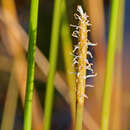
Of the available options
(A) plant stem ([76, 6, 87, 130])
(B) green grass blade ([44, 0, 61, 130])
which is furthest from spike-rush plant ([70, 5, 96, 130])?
(B) green grass blade ([44, 0, 61, 130])

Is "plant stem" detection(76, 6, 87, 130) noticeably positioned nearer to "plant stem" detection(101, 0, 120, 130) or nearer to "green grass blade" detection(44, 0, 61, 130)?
"plant stem" detection(101, 0, 120, 130)

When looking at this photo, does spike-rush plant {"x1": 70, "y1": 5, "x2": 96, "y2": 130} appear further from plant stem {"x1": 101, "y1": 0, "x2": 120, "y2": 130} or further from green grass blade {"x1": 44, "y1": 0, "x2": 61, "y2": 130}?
green grass blade {"x1": 44, "y1": 0, "x2": 61, "y2": 130}

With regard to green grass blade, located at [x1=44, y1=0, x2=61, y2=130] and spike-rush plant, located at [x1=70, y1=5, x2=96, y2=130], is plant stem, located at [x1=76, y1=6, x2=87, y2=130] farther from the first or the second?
green grass blade, located at [x1=44, y1=0, x2=61, y2=130]

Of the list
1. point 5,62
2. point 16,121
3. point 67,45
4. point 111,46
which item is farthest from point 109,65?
point 5,62

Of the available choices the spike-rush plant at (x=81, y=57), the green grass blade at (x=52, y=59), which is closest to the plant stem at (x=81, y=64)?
the spike-rush plant at (x=81, y=57)

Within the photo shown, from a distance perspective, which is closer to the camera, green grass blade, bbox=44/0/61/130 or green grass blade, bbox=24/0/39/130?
green grass blade, bbox=24/0/39/130

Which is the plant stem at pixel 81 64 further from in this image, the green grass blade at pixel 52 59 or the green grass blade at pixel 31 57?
the green grass blade at pixel 52 59

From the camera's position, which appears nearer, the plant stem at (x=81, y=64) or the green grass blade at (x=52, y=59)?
the plant stem at (x=81, y=64)

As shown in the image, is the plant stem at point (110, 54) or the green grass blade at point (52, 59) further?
the green grass blade at point (52, 59)

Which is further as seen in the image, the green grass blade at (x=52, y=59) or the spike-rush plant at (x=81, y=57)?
the green grass blade at (x=52, y=59)

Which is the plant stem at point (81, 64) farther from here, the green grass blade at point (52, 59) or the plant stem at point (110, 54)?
the green grass blade at point (52, 59)

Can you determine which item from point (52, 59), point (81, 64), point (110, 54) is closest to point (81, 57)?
point (81, 64)
